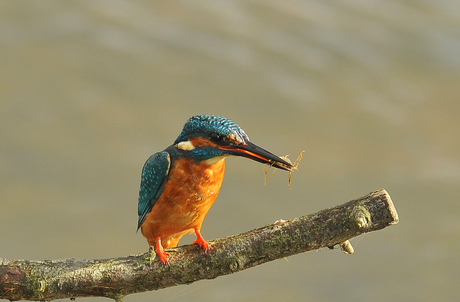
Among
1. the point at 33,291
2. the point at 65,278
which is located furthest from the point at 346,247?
the point at 33,291

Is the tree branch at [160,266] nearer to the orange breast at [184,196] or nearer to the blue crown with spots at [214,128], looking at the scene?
the orange breast at [184,196]

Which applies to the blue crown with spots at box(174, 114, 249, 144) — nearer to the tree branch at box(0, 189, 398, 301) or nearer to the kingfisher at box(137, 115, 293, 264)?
the kingfisher at box(137, 115, 293, 264)

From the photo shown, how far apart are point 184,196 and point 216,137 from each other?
0.32 m

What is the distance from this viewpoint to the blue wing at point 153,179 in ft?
6.95

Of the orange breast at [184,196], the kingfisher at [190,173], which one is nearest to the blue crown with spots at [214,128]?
the kingfisher at [190,173]

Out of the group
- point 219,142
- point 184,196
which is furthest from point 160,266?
point 219,142

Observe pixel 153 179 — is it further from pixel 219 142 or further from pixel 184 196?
pixel 219 142

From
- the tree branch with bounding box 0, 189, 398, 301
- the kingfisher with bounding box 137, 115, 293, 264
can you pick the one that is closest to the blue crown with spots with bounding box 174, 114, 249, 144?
the kingfisher with bounding box 137, 115, 293, 264

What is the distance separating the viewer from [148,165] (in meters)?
2.20

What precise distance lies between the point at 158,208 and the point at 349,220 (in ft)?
2.69

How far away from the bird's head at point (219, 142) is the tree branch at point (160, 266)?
267 mm

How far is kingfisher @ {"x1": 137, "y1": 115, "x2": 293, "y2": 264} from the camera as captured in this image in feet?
6.29

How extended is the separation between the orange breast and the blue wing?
0.03m

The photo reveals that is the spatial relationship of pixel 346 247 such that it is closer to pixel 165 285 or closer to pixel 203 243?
pixel 203 243
